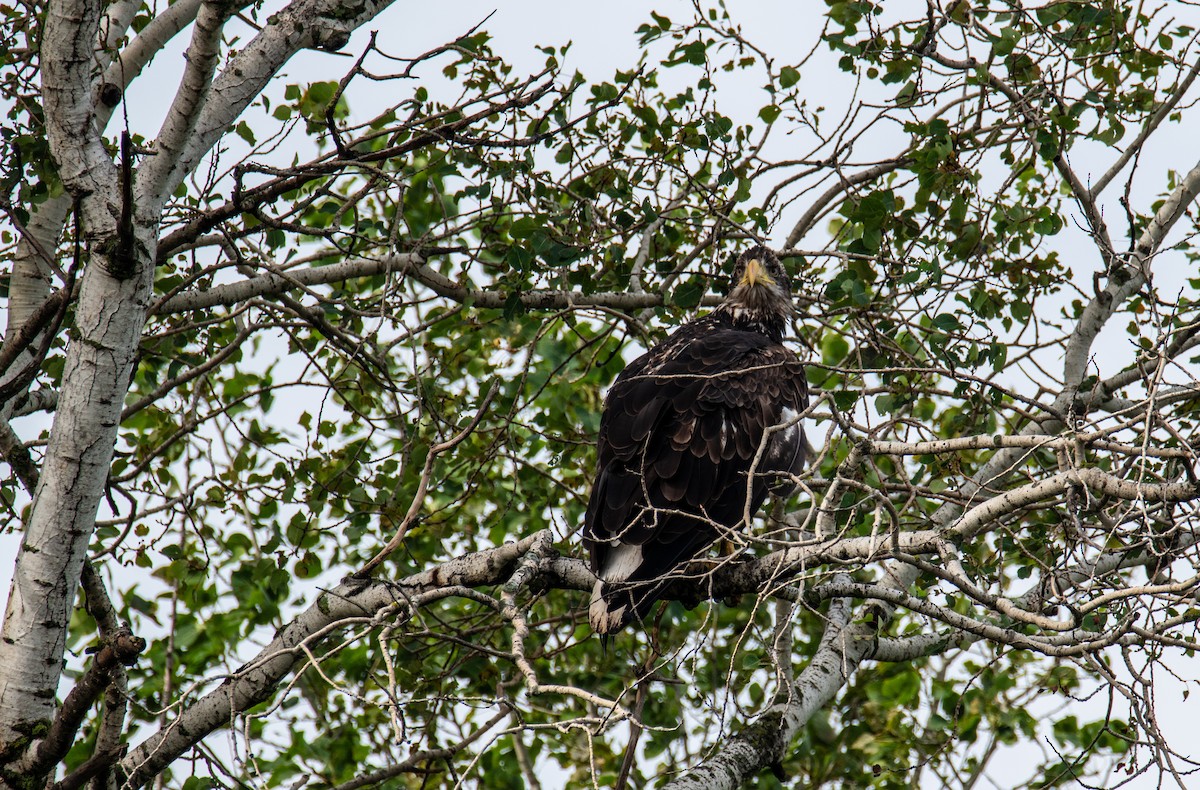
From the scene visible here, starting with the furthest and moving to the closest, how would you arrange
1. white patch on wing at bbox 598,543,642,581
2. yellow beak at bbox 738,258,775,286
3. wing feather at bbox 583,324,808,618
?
yellow beak at bbox 738,258,775,286 → wing feather at bbox 583,324,808,618 → white patch on wing at bbox 598,543,642,581

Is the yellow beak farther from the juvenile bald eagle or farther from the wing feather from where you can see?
the wing feather


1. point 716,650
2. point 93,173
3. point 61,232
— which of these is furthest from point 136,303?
point 716,650

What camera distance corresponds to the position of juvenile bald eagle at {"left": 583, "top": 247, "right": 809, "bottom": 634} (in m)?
4.71

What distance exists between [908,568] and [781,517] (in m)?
0.62

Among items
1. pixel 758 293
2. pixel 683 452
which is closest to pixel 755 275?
pixel 758 293

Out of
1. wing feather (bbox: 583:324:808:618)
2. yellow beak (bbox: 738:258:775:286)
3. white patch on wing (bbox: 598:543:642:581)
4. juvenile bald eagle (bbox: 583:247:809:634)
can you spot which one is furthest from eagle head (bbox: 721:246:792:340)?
white patch on wing (bbox: 598:543:642:581)

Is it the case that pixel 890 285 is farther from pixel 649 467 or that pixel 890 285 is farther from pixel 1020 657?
pixel 1020 657

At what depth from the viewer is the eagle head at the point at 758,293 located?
6.32 meters

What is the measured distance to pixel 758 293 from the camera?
6.51m

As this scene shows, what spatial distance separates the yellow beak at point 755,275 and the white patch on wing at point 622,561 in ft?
6.89

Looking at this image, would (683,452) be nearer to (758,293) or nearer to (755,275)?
(755,275)

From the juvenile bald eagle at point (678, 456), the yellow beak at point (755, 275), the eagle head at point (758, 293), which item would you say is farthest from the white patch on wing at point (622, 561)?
the yellow beak at point (755, 275)

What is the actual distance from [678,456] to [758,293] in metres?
1.86

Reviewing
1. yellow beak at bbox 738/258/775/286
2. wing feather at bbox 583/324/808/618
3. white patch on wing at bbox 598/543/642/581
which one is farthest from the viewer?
yellow beak at bbox 738/258/775/286
